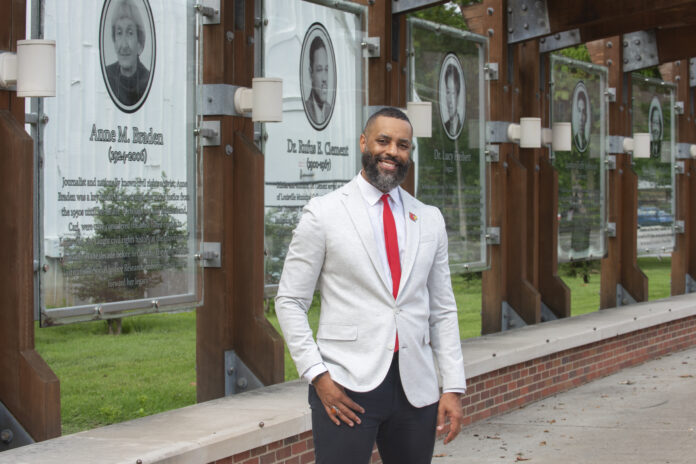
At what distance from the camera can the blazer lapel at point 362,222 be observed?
3562 mm

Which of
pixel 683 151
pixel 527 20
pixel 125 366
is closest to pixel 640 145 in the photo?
pixel 683 151

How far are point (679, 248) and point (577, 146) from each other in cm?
347

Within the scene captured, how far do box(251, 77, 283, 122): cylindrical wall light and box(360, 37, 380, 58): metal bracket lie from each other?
1624 mm

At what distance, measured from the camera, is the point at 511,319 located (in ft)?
34.1

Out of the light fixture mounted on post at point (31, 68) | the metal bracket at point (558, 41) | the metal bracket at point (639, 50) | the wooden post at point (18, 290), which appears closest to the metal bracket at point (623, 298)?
the metal bracket at point (639, 50)

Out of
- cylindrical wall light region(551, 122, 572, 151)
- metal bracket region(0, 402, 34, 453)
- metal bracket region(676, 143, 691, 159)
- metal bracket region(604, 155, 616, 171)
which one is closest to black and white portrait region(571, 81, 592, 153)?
metal bracket region(604, 155, 616, 171)

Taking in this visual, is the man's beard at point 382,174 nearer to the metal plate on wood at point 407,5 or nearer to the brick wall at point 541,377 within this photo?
the brick wall at point 541,377

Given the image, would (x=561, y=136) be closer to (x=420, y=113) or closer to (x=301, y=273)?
(x=420, y=113)

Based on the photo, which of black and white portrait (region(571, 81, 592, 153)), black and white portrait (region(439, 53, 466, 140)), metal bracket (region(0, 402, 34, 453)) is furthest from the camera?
black and white portrait (region(571, 81, 592, 153))

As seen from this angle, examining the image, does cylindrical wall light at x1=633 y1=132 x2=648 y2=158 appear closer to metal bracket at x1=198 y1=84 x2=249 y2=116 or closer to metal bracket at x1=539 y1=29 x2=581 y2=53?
metal bracket at x1=539 y1=29 x2=581 y2=53

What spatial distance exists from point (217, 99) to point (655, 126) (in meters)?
8.60

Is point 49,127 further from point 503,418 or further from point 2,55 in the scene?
point 503,418

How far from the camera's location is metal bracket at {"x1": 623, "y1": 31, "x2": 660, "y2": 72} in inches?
502

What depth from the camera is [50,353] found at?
11.5m
